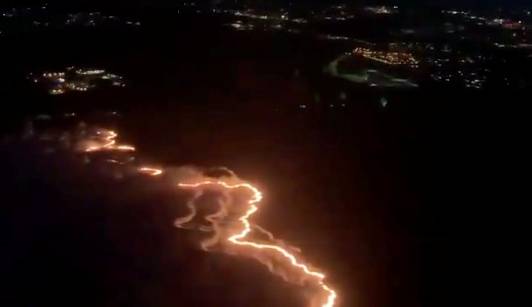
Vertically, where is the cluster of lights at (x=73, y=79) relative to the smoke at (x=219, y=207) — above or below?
above

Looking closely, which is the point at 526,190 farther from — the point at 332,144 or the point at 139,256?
the point at 139,256

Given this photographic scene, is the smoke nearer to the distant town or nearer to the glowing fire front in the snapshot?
the glowing fire front

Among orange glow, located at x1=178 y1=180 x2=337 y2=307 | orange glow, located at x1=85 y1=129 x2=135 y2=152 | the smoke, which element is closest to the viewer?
orange glow, located at x1=178 y1=180 x2=337 y2=307

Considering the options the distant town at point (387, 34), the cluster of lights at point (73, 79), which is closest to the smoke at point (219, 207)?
the cluster of lights at point (73, 79)

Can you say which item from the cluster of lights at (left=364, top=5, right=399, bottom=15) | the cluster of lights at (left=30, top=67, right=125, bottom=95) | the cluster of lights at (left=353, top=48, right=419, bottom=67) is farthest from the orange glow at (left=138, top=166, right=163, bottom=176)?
the cluster of lights at (left=364, top=5, right=399, bottom=15)

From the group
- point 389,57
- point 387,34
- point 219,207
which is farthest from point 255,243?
point 387,34

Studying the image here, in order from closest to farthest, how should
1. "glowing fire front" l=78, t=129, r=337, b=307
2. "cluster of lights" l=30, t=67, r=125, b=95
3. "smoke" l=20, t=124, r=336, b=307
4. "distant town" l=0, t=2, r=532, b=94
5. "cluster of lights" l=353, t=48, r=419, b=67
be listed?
"glowing fire front" l=78, t=129, r=337, b=307 → "smoke" l=20, t=124, r=336, b=307 → "cluster of lights" l=30, t=67, r=125, b=95 → "distant town" l=0, t=2, r=532, b=94 → "cluster of lights" l=353, t=48, r=419, b=67

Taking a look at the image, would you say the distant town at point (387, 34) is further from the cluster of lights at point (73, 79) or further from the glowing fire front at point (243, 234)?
the glowing fire front at point (243, 234)
